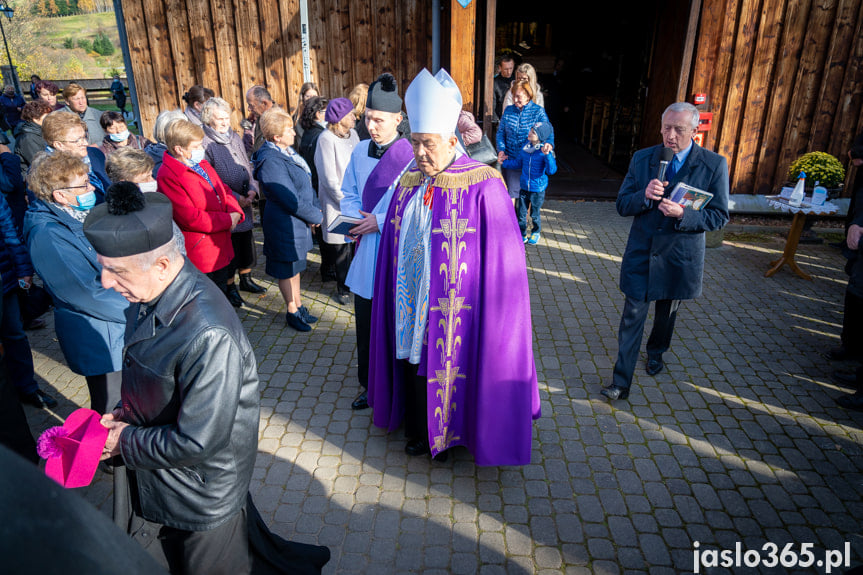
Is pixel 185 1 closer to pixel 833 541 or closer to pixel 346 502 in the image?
pixel 346 502

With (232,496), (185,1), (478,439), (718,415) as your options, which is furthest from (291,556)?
(185,1)

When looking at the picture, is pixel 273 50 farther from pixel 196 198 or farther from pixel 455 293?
pixel 455 293

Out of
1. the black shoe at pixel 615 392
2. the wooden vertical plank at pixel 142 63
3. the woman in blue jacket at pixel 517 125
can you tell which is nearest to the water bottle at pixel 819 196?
the woman in blue jacket at pixel 517 125

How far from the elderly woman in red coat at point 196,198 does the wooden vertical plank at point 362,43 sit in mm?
5097

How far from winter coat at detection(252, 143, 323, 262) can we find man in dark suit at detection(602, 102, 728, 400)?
272 cm

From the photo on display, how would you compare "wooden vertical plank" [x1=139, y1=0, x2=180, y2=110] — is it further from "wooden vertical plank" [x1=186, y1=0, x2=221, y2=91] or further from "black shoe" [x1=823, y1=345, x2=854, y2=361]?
"black shoe" [x1=823, y1=345, x2=854, y2=361]

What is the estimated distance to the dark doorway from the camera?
8852 mm

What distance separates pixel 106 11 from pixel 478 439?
3141 inches

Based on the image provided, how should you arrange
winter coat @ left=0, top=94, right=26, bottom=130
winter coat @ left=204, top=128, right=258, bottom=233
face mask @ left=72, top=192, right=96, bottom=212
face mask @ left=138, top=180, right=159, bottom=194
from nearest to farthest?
face mask @ left=72, top=192, right=96, bottom=212, face mask @ left=138, top=180, right=159, bottom=194, winter coat @ left=204, top=128, right=258, bottom=233, winter coat @ left=0, top=94, right=26, bottom=130

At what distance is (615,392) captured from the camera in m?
4.32

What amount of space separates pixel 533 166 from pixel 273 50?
4739 mm

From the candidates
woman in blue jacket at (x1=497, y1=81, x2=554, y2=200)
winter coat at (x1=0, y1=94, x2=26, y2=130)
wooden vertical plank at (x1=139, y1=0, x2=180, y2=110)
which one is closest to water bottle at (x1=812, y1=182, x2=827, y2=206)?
woman in blue jacket at (x1=497, y1=81, x2=554, y2=200)

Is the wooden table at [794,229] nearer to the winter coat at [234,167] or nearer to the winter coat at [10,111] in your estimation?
the winter coat at [234,167]

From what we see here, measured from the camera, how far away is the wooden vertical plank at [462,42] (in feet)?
25.5
